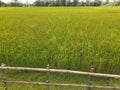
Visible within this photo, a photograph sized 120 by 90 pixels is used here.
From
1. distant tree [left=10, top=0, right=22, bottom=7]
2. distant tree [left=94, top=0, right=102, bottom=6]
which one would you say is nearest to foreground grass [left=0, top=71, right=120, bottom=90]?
distant tree [left=94, top=0, right=102, bottom=6]

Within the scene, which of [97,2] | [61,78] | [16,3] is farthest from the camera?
[16,3]

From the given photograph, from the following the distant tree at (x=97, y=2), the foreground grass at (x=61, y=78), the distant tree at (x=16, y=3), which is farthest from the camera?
the distant tree at (x=16, y=3)

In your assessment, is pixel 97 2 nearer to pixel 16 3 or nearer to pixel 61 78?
pixel 16 3

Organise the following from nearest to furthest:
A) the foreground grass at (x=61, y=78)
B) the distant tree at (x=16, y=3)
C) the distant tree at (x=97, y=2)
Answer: the foreground grass at (x=61, y=78) < the distant tree at (x=97, y=2) < the distant tree at (x=16, y=3)

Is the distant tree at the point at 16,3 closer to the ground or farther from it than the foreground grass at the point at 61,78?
farther from it

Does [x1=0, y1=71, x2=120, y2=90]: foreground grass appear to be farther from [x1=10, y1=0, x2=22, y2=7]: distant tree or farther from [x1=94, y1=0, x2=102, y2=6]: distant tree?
[x1=10, y1=0, x2=22, y2=7]: distant tree

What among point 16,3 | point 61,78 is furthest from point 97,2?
point 61,78

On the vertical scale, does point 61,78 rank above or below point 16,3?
below

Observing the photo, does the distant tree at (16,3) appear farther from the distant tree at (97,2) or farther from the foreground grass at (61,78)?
the foreground grass at (61,78)

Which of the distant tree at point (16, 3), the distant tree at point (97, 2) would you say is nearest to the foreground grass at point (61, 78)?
the distant tree at point (97, 2)

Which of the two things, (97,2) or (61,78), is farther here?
(97,2)

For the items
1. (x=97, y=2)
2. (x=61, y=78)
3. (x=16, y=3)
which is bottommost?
(x=61, y=78)

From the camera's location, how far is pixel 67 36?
7.38 meters

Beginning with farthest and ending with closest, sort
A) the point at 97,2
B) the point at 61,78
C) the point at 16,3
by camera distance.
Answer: the point at 16,3 < the point at 97,2 < the point at 61,78
